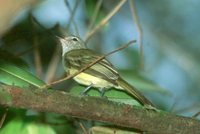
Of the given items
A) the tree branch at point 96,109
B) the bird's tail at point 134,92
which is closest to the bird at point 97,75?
the bird's tail at point 134,92

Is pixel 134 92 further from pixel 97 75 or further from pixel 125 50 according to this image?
pixel 125 50

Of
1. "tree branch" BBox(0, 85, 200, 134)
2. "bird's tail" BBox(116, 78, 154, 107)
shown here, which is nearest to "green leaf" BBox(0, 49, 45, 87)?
"tree branch" BBox(0, 85, 200, 134)

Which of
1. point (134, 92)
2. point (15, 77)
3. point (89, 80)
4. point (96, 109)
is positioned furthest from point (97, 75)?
point (96, 109)

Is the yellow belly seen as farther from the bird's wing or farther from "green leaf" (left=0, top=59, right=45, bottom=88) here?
"green leaf" (left=0, top=59, right=45, bottom=88)

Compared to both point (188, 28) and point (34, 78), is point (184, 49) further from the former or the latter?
point (34, 78)

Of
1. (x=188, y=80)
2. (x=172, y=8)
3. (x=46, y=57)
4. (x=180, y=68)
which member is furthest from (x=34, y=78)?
(x=172, y=8)
